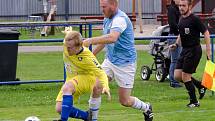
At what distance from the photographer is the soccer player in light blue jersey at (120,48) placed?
32.8 ft

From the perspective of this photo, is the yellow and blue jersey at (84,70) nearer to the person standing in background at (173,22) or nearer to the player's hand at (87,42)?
the player's hand at (87,42)

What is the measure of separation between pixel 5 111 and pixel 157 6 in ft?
105

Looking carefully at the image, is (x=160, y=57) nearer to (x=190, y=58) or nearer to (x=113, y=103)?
(x=113, y=103)

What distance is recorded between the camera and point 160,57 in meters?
16.9

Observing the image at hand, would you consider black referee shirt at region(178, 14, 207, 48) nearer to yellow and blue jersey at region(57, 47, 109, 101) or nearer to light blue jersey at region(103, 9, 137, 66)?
light blue jersey at region(103, 9, 137, 66)

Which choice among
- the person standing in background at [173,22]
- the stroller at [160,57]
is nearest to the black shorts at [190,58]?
the person standing in background at [173,22]

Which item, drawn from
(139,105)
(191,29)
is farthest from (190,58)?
(139,105)

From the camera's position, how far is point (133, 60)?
10.5 meters

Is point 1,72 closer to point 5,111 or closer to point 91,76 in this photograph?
point 5,111

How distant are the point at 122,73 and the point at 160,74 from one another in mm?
6471

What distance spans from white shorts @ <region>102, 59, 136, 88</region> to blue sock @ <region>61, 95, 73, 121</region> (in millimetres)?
912

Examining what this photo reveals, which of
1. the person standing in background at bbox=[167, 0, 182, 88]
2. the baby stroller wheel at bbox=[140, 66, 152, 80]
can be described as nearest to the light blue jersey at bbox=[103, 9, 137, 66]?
the person standing in background at bbox=[167, 0, 182, 88]

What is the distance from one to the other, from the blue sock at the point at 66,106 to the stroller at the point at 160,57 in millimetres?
6911

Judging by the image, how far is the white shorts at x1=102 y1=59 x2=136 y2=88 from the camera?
10.4 m
